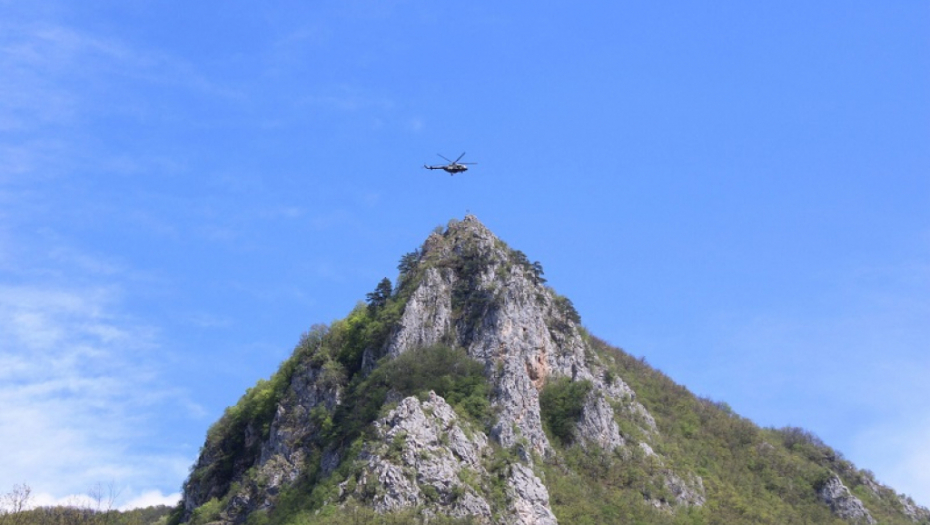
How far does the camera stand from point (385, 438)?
361 ft

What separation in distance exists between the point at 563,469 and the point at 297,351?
3378 centimetres

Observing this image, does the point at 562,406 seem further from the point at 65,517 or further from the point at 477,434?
the point at 65,517

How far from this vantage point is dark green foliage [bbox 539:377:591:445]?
4899 inches

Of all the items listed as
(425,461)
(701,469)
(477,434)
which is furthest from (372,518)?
(701,469)

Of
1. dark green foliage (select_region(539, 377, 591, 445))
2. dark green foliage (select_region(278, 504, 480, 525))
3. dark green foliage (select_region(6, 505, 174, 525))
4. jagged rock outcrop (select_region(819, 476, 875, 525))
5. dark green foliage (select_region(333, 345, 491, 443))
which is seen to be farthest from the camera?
jagged rock outcrop (select_region(819, 476, 875, 525))

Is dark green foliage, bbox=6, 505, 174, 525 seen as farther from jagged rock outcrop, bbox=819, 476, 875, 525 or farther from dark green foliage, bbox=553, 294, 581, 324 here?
jagged rock outcrop, bbox=819, 476, 875, 525

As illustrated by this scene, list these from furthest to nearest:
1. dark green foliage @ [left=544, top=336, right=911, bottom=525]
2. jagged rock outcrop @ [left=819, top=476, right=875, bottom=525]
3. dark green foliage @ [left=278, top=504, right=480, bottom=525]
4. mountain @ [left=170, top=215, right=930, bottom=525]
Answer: jagged rock outcrop @ [left=819, top=476, right=875, bottom=525] < dark green foliage @ [left=544, top=336, right=911, bottom=525] < mountain @ [left=170, top=215, right=930, bottom=525] < dark green foliage @ [left=278, top=504, right=480, bottom=525]

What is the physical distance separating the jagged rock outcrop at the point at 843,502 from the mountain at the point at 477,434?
0.66ft

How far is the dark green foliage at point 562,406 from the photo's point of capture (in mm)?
124438

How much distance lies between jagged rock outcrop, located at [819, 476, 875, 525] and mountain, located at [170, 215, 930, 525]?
201 mm

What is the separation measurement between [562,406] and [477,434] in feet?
46.9

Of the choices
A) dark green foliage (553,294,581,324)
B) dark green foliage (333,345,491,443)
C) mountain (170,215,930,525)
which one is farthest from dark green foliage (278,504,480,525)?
dark green foliage (553,294,581,324)

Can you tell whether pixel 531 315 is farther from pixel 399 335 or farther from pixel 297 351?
pixel 297 351

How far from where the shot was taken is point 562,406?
4966 inches
